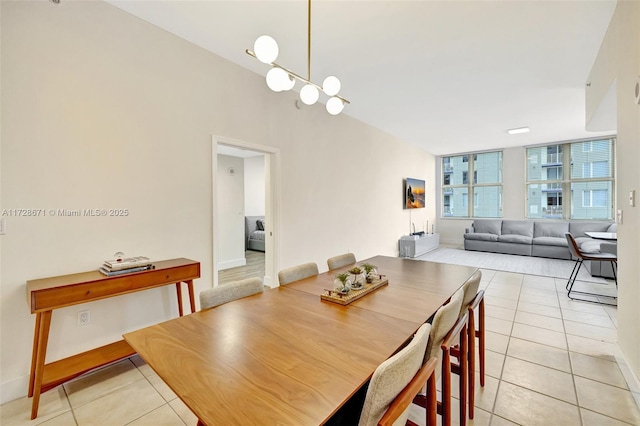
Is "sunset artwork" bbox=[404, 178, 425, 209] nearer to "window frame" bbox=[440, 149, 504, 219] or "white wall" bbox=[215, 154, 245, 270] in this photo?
"window frame" bbox=[440, 149, 504, 219]

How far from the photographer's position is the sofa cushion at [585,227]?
6.06 m

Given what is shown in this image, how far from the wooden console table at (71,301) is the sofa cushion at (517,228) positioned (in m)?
7.89

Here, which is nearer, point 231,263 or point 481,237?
point 231,263

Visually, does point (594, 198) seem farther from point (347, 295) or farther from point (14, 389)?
point (14, 389)

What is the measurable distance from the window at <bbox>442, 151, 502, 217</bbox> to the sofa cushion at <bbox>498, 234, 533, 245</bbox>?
1389 mm

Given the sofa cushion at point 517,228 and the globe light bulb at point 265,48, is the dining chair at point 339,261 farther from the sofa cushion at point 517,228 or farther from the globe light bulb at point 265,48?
the sofa cushion at point 517,228

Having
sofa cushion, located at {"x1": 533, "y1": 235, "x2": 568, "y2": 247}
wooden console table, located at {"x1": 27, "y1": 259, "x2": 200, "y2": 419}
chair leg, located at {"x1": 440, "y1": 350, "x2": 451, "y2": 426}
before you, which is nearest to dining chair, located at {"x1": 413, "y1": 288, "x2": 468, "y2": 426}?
chair leg, located at {"x1": 440, "y1": 350, "x2": 451, "y2": 426}

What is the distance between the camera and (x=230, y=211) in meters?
5.89

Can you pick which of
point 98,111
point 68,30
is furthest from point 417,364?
point 68,30

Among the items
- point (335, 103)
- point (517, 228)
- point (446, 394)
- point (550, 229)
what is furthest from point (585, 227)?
point (446, 394)

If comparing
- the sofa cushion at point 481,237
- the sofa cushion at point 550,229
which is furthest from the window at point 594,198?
the sofa cushion at point 481,237

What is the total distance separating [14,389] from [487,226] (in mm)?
8723

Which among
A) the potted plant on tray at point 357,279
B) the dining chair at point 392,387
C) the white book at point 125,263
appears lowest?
the dining chair at point 392,387

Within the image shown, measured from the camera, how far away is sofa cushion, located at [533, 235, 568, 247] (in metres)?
6.06
